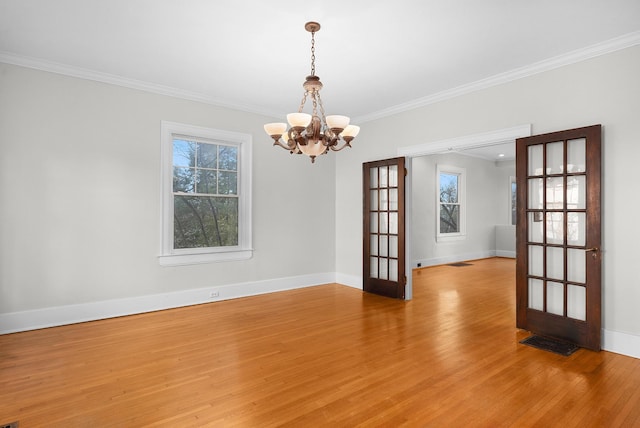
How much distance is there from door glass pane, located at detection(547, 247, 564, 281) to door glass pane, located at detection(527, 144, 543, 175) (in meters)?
0.83

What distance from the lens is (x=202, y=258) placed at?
4930mm

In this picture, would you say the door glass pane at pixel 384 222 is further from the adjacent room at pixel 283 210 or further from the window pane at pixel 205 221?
the window pane at pixel 205 221

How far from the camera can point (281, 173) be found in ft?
18.9

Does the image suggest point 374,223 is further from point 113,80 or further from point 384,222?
point 113,80

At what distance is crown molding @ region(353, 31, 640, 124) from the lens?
3.23 metres

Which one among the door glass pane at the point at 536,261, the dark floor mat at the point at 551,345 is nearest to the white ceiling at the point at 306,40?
the door glass pane at the point at 536,261

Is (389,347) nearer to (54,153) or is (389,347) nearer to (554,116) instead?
(554,116)

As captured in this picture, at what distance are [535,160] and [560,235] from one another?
0.83 meters

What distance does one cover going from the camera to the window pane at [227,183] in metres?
5.19

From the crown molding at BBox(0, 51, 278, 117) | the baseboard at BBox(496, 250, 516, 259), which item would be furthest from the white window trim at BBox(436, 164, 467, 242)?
the crown molding at BBox(0, 51, 278, 117)

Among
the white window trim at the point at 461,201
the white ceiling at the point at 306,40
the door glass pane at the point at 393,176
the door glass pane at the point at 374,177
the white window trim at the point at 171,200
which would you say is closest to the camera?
the white ceiling at the point at 306,40

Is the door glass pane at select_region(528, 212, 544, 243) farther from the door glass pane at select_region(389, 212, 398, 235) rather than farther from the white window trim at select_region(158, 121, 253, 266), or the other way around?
the white window trim at select_region(158, 121, 253, 266)

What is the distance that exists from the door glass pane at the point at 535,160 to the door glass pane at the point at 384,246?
7.44 feet

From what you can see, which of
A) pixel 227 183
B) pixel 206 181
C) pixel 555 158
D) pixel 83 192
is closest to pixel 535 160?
pixel 555 158
